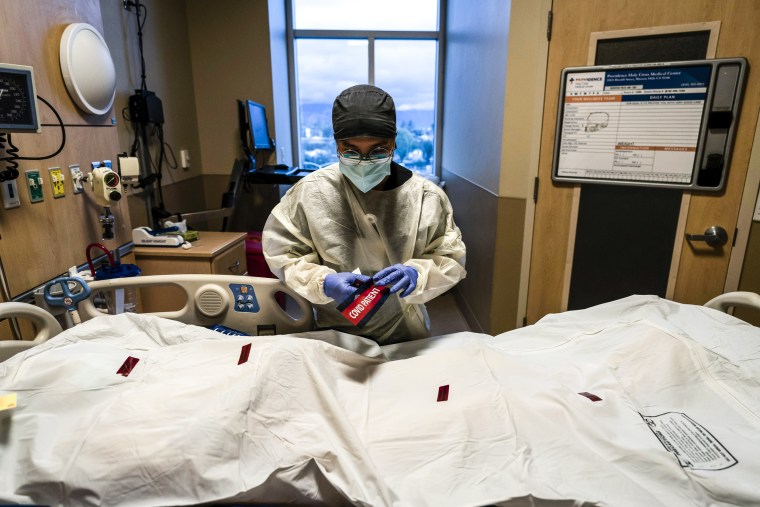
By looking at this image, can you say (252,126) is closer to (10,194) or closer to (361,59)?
(361,59)

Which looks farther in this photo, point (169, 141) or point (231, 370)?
point (169, 141)

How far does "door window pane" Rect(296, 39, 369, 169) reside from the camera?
4.41 meters

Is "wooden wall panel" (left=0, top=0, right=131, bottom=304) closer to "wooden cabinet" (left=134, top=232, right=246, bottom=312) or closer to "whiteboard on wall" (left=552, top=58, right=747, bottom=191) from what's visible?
"wooden cabinet" (left=134, top=232, right=246, bottom=312)

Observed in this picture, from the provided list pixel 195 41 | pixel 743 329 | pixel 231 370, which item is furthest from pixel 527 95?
pixel 195 41

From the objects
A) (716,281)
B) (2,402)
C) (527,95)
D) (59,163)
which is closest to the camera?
(2,402)

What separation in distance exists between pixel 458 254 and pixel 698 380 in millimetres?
714

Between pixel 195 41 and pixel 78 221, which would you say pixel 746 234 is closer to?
pixel 78 221

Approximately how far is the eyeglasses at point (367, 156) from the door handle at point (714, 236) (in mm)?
1530

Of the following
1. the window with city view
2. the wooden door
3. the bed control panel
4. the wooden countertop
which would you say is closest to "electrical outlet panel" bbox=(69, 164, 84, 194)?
the wooden countertop

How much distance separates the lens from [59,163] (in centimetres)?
168

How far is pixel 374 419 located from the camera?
3.47 feet

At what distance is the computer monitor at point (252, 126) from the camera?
326cm

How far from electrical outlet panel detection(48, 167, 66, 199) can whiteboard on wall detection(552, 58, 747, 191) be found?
7.08 ft

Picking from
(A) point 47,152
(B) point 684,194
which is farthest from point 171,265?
(B) point 684,194
